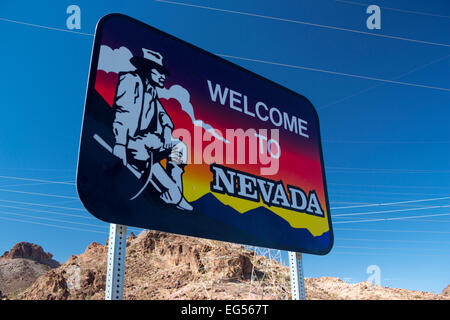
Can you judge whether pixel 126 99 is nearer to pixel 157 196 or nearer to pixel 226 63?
pixel 157 196

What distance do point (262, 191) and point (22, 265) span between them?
69.6m

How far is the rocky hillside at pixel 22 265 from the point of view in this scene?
5622cm

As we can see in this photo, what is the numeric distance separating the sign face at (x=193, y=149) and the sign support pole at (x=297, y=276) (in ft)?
0.45

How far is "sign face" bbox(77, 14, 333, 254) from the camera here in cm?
301

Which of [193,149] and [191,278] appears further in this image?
[191,278]

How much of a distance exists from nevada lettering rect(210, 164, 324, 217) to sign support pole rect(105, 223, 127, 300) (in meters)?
1.19

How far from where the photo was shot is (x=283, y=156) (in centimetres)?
480

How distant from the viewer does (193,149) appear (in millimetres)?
3742

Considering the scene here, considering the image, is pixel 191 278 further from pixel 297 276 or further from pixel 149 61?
pixel 149 61

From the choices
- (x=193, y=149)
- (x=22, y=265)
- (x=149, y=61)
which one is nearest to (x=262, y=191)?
(x=193, y=149)

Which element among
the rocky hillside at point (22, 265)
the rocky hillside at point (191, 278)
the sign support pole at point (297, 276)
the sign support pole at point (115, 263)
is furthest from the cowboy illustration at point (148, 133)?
the rocky hillside at point (22, 265)
